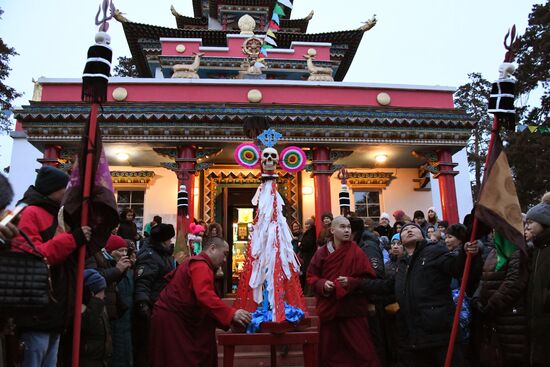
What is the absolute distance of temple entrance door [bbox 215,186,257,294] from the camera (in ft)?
37.9

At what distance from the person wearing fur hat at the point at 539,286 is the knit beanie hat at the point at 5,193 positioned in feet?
12.1

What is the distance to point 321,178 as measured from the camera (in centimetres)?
1070

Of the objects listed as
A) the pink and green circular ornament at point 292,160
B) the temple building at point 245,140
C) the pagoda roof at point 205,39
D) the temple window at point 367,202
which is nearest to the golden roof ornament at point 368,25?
the pagoda roof at point 205,39

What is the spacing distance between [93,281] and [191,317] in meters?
0.89

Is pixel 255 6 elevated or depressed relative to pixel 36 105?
elevated

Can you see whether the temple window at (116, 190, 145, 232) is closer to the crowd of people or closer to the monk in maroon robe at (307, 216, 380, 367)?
the crowd of people

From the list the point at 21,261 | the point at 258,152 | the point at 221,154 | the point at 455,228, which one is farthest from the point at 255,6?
the point at 21,261

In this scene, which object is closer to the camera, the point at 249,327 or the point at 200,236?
the point at 249,327

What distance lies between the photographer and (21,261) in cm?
265

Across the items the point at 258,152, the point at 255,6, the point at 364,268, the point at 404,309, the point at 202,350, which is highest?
the point at 255,6

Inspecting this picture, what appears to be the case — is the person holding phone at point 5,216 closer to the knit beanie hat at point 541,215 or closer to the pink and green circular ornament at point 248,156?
the pink and green circular ornament at point 248,156

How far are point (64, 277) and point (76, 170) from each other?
0.75 metres

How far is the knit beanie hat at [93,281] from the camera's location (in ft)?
12.1

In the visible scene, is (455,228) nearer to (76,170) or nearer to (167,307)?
(167,307)
